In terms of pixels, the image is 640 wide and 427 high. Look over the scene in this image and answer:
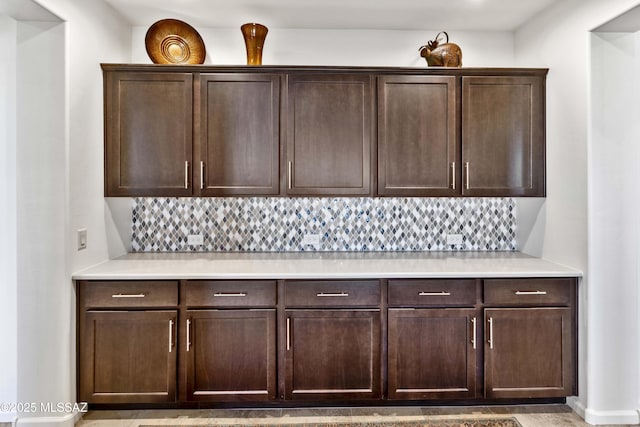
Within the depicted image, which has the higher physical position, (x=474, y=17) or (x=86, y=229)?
(x=474, y=17)

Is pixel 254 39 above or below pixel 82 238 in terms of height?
above

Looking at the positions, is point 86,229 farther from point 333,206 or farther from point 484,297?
point 484,297

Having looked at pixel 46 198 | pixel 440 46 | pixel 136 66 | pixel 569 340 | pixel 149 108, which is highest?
pixel 440 46

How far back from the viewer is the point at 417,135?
2.77m

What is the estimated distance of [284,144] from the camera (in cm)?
273

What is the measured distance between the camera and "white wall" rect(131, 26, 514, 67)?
3.07 m

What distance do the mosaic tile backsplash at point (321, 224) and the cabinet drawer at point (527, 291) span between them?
0.71 meters

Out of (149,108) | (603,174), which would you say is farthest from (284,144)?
(603,174)

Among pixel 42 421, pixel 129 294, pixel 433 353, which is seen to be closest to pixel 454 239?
pixel 433 353

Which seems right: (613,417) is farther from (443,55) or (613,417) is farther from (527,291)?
(443,55)

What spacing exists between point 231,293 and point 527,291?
1766mm

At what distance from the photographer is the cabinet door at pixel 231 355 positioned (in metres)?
2.41

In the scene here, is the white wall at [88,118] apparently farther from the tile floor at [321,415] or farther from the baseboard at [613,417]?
the baseboard at [613,417]

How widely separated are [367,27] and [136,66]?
65.1 inches
